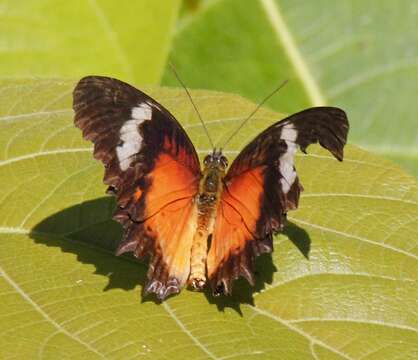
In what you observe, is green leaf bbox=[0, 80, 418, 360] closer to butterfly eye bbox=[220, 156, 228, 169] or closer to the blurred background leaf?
butterfly eye bbox=[220, 156, 228, 169]

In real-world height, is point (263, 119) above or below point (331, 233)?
above

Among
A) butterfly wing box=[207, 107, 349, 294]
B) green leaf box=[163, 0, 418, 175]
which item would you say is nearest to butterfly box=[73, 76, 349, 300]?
butterfly wing box=[207, 107, 349, 294]

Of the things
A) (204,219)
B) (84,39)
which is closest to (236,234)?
(204,219)

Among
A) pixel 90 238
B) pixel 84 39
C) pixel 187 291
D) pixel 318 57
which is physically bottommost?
pixel 187 291

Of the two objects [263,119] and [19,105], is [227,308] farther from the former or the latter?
[19,105]

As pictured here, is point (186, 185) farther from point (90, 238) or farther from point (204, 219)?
point (90, 238)

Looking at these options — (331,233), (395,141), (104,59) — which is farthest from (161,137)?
(395,141)
